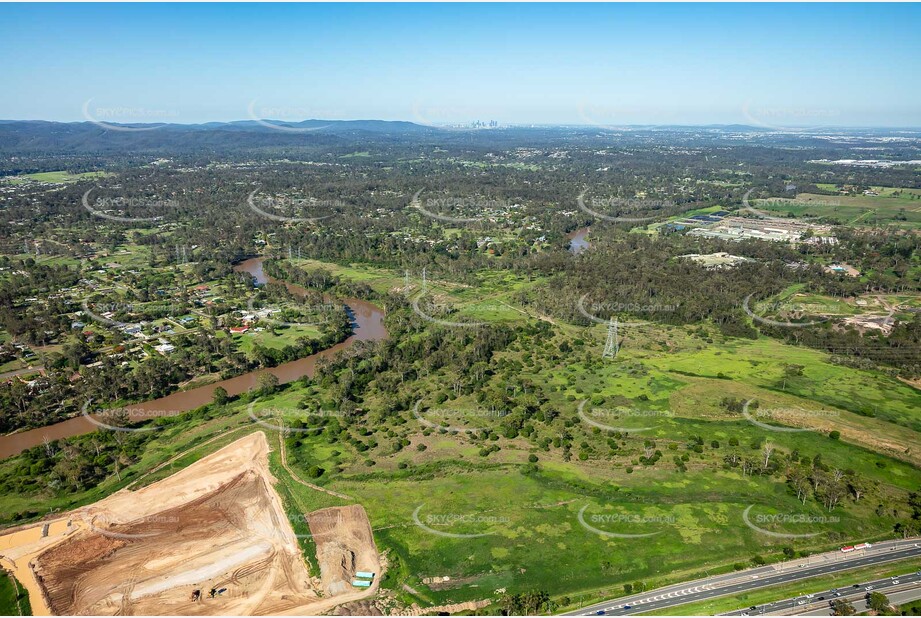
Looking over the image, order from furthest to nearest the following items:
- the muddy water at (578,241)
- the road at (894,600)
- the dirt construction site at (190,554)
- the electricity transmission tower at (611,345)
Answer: the muddy water at (578,241), the electricity transmission tower at (611,345), the dirt construction site at (190,554), the road at (894,600)

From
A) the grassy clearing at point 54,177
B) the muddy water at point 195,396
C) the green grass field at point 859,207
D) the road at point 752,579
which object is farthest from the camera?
the grassy clearing at point 54,177

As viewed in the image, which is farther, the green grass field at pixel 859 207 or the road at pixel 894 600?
the green grass field at pixel 859 207

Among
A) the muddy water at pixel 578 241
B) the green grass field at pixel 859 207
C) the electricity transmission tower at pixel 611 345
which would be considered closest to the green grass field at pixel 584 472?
the electricity transmission tower at pixel 611 345

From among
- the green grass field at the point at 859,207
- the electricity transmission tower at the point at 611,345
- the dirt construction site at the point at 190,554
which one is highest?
the green grass field at the point at 859,207

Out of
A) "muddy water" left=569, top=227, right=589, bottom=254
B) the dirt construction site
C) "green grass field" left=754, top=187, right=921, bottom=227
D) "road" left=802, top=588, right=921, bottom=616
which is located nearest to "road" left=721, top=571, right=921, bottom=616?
"road" left=802, top=588, right=921, bottom=616

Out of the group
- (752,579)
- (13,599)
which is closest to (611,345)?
(752,579)

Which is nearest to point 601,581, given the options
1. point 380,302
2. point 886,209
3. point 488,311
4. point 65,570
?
point 65,570

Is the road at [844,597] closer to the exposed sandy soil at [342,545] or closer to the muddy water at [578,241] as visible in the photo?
the exposed sandy soil at [342,545]
